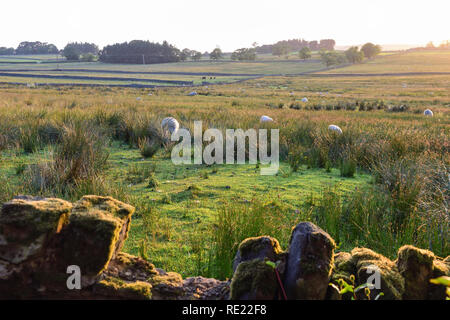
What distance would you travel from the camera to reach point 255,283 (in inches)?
80.1

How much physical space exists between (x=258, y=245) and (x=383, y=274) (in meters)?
0.78

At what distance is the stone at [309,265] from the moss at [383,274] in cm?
30

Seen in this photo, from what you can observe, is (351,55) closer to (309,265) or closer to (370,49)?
(370,49)

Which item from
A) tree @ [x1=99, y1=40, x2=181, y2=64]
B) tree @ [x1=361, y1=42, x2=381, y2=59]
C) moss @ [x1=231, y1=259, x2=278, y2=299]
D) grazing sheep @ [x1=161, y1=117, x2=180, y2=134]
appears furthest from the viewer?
tree @ [x1=361, y1=42, x2=381, y2=59]

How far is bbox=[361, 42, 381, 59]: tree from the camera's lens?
11175cm

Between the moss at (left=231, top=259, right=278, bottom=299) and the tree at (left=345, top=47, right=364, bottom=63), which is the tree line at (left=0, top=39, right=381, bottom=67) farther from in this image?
the moss at (left=231, top=259, right=278, bottom=299)

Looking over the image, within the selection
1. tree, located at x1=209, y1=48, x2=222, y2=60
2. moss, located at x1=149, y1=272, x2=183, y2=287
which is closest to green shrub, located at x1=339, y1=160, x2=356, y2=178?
moss, located at x1=149, y1=272, x2=183, y2=287

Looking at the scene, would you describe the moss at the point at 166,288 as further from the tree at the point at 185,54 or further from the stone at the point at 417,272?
the tree at the point at 185,54

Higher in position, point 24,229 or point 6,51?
point 6,51

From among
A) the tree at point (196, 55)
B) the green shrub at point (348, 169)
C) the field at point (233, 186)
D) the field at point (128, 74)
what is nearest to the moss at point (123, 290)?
the field at point (233, 186)

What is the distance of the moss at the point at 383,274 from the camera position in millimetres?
→ 2146

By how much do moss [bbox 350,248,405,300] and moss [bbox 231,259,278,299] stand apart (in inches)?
24.3

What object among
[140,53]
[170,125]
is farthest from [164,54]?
[170,125]
